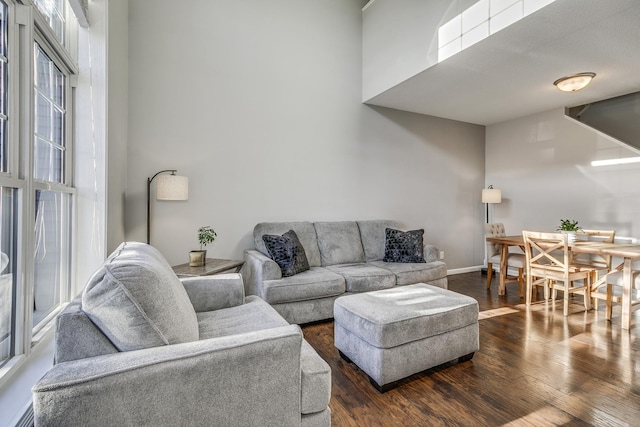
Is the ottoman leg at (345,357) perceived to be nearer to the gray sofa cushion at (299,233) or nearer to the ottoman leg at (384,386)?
the ottoman leg at (384,386)

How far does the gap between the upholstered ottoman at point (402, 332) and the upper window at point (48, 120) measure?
196 centimetres

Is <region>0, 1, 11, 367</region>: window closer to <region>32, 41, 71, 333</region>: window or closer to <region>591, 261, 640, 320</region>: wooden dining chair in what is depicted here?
<region>32, 41, 71, 333</region>: window

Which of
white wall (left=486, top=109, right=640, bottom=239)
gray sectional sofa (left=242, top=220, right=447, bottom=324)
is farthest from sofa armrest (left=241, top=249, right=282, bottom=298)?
white wall (left=486, top=109, right=640, bottom=239)

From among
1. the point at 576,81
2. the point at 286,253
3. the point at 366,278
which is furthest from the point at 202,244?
the point at 576,81

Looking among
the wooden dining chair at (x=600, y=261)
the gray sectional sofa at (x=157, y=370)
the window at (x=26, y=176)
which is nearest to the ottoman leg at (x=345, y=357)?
the gray sectional sofa at (x=157, y=370)

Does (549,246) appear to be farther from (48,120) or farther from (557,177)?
(48,120)

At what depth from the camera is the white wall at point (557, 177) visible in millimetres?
3664

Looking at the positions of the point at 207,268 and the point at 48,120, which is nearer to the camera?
the point at 48,120

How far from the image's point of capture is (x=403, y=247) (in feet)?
11.7

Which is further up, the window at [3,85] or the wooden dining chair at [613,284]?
the window at [3,85]

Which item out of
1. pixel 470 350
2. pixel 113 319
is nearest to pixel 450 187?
pixel 470 350

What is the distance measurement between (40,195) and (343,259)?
273 centimetres

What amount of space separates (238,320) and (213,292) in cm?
34

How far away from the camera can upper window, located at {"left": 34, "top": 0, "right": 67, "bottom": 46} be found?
5.06 feet
